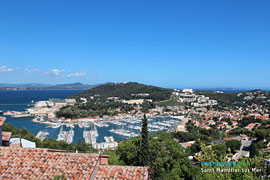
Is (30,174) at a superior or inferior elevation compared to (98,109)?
superior

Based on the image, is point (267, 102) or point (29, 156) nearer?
point (29, 156)

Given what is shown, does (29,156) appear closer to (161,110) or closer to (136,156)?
(136,156)

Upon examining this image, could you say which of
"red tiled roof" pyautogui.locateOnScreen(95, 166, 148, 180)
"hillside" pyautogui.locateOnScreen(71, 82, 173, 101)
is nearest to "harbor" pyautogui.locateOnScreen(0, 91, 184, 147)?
"hillside" pyautogui.locateOnScreen(71, 82, 173, 101)

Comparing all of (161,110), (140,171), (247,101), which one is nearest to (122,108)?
(161,110)

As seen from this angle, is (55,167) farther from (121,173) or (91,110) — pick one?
(91,110)

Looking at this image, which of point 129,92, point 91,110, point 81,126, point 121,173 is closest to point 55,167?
point 121,173

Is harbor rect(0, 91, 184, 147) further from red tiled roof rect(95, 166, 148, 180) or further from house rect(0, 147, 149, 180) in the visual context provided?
red tiled roof rect(95, 166, 148, 180)
